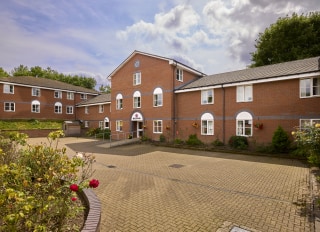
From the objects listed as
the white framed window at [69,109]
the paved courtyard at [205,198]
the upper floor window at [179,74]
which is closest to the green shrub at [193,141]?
the upper floor window at [179,74]

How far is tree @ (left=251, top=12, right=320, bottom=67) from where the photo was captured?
26.2m

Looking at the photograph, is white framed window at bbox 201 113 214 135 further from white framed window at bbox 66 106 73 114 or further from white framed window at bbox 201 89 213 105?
white framed window at bbox 66 106 73 114

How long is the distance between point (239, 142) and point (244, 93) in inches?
177

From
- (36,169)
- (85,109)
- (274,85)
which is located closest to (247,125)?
(274,85)

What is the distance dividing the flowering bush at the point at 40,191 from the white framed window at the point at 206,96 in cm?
1695

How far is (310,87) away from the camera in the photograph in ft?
47.5

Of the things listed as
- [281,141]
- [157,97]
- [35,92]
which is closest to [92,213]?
[281,141]

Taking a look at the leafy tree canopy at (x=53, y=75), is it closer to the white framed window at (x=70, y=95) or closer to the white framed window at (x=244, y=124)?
the white framed window at (x=70, y=95)

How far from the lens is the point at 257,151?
15.7 m

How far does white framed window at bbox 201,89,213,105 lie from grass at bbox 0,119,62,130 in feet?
82.3

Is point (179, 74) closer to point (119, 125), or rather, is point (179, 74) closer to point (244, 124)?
point (244, 124)

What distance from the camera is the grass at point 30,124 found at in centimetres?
2937

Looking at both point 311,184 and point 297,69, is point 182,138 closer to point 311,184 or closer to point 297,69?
point 297,69

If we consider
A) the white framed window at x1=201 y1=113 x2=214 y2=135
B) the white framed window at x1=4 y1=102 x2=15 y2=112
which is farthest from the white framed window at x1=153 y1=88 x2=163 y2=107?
the white framed window at x1=4 y1=102 x2=15 y2=112
